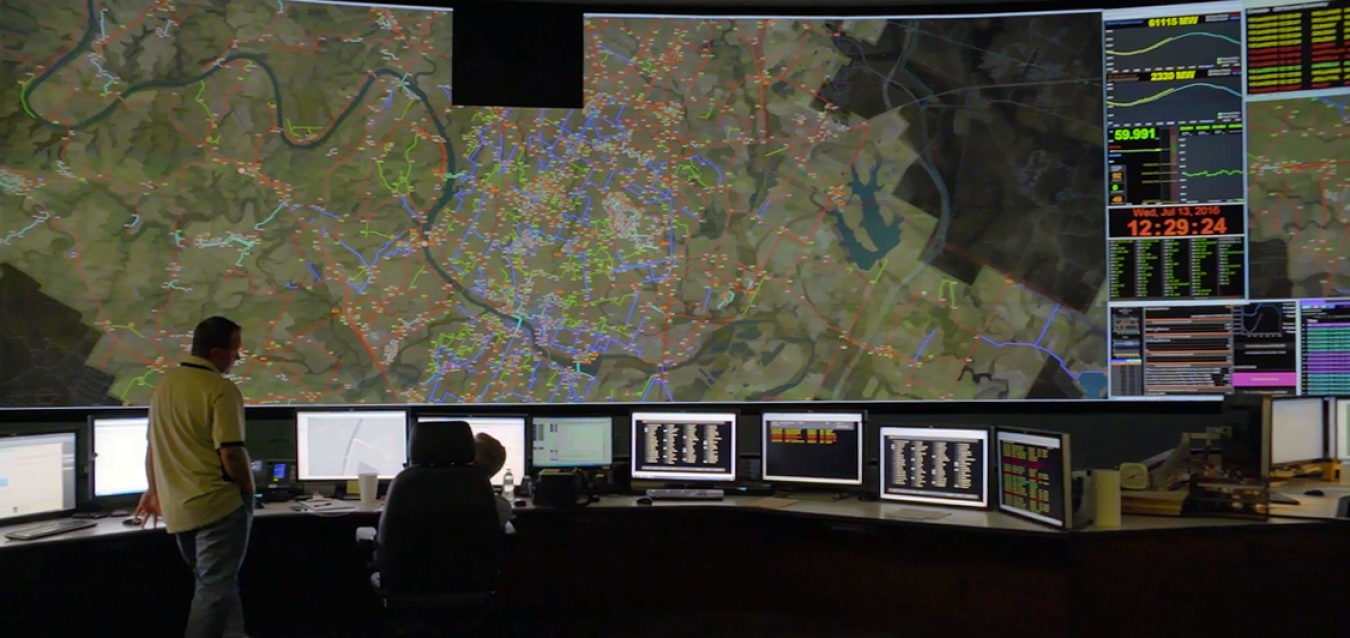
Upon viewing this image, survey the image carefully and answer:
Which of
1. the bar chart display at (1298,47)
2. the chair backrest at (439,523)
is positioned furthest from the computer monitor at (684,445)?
the bar chart display at (1298,47)

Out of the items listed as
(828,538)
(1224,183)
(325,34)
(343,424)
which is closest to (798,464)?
(828,538)

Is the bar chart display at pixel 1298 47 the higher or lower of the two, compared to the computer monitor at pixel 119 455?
higher

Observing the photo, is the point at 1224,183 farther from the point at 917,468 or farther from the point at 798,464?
the point at 798,464

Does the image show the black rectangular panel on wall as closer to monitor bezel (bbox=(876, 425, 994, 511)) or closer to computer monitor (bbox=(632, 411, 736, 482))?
computer monitor (bbox=(632, 411, 736, 482))

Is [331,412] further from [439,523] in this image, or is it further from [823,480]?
[823,480]

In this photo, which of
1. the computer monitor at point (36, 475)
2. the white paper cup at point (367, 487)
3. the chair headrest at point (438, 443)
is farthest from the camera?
the white paper cup at point (367, 487)

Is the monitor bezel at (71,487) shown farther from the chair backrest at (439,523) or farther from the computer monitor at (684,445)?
the computer monitor at (684,445)

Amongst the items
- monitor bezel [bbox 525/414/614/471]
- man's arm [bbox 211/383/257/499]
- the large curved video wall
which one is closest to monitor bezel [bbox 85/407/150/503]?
the large curved video wall

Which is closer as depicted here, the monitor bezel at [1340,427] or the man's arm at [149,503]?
the man's arm at [149,503]
